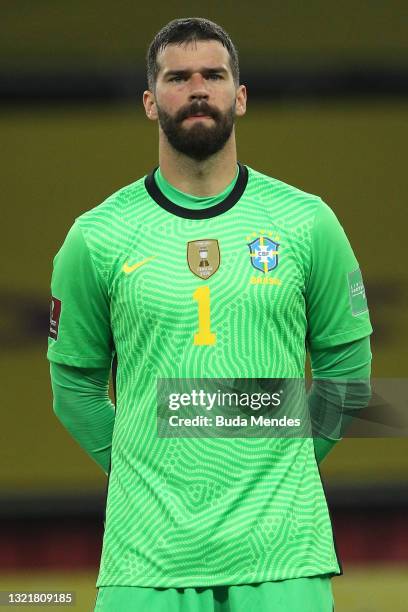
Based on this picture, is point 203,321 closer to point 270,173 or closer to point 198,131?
point 198,131

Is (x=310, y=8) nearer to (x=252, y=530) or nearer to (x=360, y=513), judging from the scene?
(x=360, y=513)

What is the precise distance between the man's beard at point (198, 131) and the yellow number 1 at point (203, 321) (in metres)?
0.27

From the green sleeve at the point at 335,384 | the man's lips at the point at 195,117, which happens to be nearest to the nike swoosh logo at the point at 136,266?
the man's lips at the point at 195,117

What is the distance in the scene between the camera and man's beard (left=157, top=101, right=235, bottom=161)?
2.51 meters

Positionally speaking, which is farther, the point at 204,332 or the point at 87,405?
the point at 87,405

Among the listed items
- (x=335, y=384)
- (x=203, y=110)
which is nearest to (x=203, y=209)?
(x=203, y=110)

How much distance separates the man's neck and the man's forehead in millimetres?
138

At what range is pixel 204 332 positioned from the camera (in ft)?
8.08

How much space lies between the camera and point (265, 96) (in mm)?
5363

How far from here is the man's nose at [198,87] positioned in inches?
98.6

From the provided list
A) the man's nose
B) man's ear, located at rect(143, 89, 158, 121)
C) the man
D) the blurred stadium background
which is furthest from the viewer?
the blurred stadium background

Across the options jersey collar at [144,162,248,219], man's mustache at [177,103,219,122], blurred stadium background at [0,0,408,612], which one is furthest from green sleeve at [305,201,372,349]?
blurred stadium background at [0,0,408,612]

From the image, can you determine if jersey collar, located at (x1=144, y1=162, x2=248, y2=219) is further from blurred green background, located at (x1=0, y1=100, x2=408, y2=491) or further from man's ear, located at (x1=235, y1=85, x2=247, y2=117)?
blurred green background, located at (x1=0, y1=100, x2=408, y2=491)

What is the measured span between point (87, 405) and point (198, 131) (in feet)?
1.89
